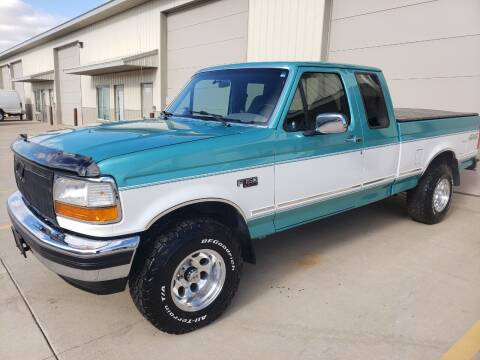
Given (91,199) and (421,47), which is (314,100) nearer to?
(91,199)

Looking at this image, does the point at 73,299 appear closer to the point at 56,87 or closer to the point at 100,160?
the point at 100,160

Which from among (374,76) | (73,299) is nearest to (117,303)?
(73,299)

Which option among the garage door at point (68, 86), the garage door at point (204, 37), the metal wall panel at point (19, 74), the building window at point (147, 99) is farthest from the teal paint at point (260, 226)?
the metal wall panel at point (19, 74)

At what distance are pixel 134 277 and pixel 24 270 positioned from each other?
1.91m

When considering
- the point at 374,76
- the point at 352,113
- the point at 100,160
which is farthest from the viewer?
the point at 374,76

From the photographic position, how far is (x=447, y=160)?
5750mm

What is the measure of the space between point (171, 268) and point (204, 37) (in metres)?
12.4

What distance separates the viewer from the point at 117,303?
3.42 m

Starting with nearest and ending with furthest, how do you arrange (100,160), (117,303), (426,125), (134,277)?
1. (100,160)
2. (134,277)
3. (117,303)
4. (426,125)

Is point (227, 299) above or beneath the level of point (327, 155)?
beneath

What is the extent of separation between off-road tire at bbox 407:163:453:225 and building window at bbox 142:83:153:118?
1373cm

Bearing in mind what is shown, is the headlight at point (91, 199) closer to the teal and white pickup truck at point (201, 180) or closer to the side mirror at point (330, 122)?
the teal and white pickup truck at point (201, 180)

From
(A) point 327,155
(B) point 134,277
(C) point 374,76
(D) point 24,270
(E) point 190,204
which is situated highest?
(C) point 374,76

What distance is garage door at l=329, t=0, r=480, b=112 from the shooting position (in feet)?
23.8
